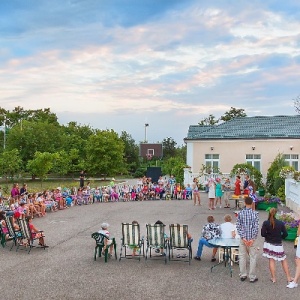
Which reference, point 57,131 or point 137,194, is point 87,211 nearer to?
point 137,194

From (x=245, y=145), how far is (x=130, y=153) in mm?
34817

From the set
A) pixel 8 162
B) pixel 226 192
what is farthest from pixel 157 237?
pixel 8 162

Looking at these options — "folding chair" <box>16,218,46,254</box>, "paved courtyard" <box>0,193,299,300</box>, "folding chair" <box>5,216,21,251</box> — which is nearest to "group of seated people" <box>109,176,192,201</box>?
"paved courtyard" <box>0,193,299,300</box>

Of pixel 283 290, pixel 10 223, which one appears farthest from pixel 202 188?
pixel 283 290

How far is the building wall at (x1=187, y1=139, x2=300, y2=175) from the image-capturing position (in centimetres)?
3416

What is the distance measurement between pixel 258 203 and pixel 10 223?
1332cm

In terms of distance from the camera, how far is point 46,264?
34.7ft

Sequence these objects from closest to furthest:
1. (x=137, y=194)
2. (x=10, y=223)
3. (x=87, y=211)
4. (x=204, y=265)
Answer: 1. (x=204, y=265)
2. (x=10, y=223)
3. (x=87, y=211)
4. (x=137, y=194)

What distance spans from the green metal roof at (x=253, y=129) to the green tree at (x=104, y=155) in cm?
2125

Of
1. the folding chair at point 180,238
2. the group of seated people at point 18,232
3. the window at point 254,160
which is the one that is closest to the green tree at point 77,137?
the window at point 254,160

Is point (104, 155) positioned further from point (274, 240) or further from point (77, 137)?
point (274, 240)

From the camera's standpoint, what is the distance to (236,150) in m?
35.0

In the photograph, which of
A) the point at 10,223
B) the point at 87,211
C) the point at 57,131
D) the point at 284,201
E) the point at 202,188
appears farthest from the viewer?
the point at 57,131

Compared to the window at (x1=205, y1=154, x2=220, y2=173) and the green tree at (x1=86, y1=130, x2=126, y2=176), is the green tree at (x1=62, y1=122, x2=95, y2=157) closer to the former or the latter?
the green tree at (x1=86, y1=130, x2=126, y2=176)
